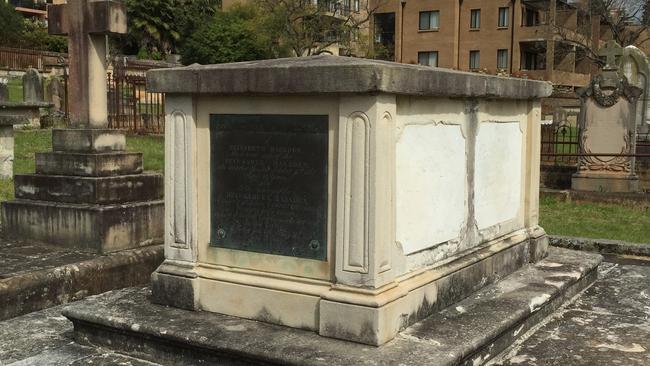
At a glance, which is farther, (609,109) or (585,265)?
(609,109)

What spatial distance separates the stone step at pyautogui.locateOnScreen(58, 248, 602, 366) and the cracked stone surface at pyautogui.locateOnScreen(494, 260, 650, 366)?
5.0 inches

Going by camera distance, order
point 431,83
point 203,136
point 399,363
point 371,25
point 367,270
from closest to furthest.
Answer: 1. point 399,363
2. point 367,270
3. point 431,83
4. point 203,136
5. point 371,25

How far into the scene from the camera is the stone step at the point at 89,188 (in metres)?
6.27

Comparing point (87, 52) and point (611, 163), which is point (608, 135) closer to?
point (611, 163)

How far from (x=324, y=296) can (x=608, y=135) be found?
12387 mm

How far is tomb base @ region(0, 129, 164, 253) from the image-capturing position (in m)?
6.20

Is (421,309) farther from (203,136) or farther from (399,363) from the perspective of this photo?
(203,136)

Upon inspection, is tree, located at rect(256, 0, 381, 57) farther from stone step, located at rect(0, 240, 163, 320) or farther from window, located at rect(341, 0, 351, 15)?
stone step, located at rect(0, 240, 163, 320)

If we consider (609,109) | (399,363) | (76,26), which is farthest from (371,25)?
(399,363)

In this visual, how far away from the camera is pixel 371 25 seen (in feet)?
181

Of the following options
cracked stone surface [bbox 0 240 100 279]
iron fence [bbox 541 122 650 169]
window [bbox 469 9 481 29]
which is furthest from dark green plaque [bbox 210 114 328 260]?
window [bbox 469 9 481 29]

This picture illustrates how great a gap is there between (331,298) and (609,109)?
12489 mm

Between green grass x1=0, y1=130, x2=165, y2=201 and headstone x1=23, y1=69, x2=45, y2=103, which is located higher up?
headstone x1=23, y1=69, x2=45, y2=103

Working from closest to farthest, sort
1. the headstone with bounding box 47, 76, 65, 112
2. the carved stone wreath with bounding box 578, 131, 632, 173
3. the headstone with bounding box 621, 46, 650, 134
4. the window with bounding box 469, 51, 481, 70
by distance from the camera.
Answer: the carved stone wreath with bounding box 578, 131, 632, 173, the headstone with bounding box 621, 46, 650, 134, the headstone with bounding box 47, 76, 65, 112, the window with bounding box 469, 51, 481, 70
